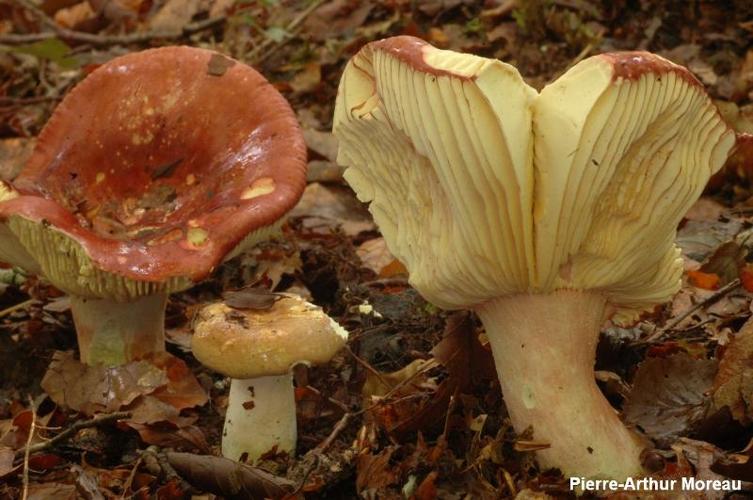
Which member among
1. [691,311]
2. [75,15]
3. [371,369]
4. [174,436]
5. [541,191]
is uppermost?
[541,191]

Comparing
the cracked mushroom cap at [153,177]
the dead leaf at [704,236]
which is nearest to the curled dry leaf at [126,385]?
the cracked mushroom cap at [153,177]

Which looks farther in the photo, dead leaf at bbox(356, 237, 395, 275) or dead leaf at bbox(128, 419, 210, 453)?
dead leaf at bbox(356, 237, 395, 275)

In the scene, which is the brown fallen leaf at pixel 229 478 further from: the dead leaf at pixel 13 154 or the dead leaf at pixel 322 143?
the dead leaf at pixel 13 154

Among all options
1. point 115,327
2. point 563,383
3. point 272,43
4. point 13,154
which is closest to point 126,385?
point 115,327

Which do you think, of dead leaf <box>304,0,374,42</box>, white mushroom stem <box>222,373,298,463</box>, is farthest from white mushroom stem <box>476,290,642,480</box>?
dead leaf <box>304,0,374,42</box>

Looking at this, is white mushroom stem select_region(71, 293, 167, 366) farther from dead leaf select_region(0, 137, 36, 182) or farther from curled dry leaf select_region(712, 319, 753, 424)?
dead leaf select_region(0, 137, 36, 182)

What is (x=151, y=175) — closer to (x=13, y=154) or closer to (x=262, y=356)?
(x=262, y=356)
